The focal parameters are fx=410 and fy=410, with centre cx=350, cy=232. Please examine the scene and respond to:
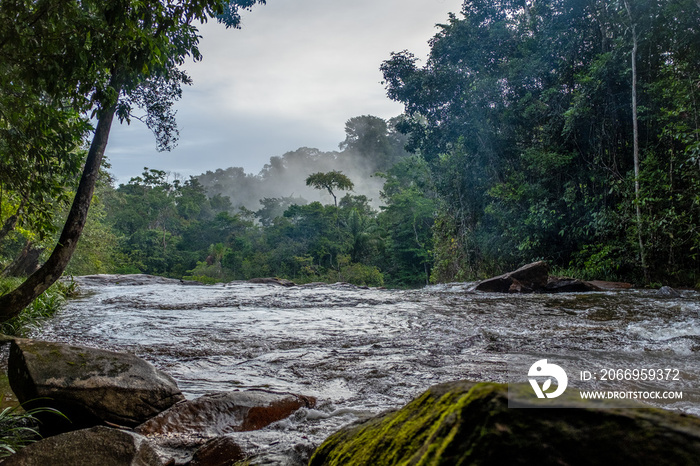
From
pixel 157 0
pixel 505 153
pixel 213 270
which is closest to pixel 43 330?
pixel 157 0

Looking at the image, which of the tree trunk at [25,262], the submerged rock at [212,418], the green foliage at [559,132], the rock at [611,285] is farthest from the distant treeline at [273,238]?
the submerged rock at [212,418]

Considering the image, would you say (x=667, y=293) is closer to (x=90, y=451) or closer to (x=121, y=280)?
(x=90, y=451)

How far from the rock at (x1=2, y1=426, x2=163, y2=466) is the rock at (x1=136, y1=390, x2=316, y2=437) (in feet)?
1.44

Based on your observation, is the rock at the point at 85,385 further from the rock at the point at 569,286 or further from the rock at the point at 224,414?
the rock at the point at 569,286

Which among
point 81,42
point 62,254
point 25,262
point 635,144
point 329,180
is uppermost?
point 329,180

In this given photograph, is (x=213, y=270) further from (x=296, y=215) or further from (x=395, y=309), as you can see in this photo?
(x=395, y=309)

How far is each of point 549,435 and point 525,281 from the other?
10.7 m

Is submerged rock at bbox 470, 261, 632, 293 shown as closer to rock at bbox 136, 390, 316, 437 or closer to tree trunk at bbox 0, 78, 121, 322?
rock at bbox 136, 390, 316, 437

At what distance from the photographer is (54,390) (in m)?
2.62

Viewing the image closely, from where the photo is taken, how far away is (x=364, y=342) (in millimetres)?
5211

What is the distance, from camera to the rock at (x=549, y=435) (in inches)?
31.9

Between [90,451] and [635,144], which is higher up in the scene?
[635,144]

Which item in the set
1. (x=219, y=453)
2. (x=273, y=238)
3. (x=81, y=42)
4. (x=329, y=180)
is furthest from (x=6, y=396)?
(x=273, y=238)

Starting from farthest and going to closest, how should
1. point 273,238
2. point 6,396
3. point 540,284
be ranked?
point 273,238
point 540,284
point 6,396
